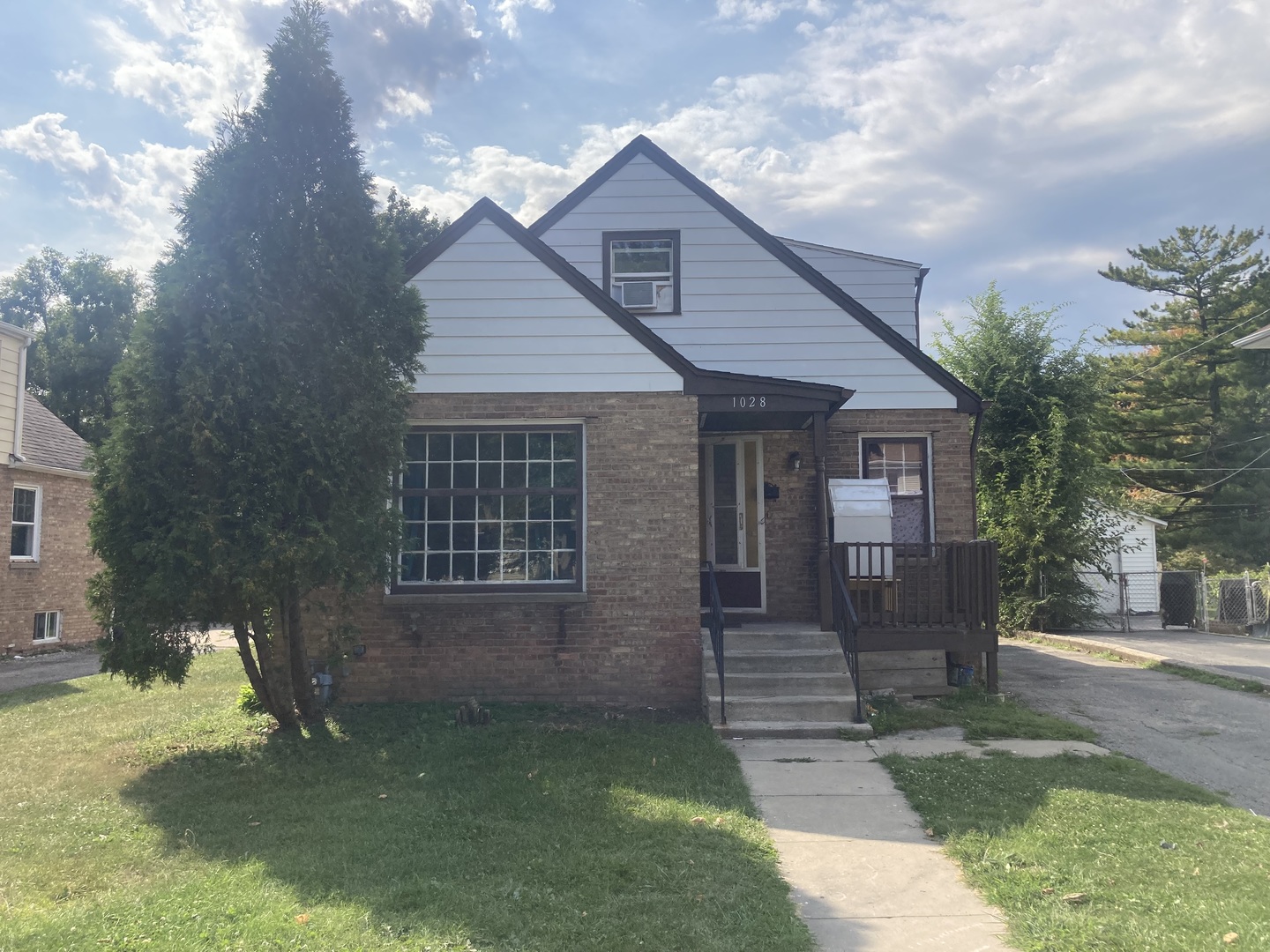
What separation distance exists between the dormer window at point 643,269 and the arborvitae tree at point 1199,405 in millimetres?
25283

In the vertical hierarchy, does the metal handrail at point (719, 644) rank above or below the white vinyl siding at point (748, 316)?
below

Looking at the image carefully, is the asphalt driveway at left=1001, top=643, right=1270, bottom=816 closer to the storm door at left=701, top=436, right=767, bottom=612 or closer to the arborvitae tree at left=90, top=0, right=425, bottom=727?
the storm door at left=701, top=436, right=767, bottom=612

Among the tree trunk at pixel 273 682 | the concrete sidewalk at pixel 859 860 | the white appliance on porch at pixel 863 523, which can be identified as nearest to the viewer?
the concrete sidewalk at pixel 859 860

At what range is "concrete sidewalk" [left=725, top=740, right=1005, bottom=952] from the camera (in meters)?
4.07

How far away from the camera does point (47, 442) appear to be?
660 inches

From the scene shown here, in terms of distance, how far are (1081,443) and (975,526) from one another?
10.0 metres

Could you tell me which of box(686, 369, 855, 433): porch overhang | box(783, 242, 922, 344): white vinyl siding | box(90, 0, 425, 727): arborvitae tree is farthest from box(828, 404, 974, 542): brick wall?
box(90, 0, 425, 727): arborvitae tree

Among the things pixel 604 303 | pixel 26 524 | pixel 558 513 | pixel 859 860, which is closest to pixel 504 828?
pixel 859 860

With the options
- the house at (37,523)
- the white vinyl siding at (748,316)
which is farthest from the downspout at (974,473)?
the house at (37,523)

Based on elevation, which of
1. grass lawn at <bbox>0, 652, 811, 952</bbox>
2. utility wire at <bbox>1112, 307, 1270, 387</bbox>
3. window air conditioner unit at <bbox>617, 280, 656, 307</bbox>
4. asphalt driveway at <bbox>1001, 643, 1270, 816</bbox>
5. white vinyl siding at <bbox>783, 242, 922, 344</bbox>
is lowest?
asphalt driveway at <bbox>1001, 643, 1270, 816</bbox>

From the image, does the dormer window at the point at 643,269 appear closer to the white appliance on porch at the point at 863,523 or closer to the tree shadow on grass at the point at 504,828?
the white appliance on porch at the point at 863,523

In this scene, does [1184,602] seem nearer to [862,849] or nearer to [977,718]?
[977,718]

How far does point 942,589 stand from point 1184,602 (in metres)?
16.5

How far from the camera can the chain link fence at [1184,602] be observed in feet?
65.0
